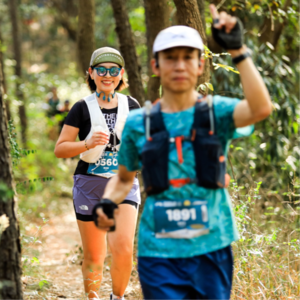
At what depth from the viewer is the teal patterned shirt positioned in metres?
2.31

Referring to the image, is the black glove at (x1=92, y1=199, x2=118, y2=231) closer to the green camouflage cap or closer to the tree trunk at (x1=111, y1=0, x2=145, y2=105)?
the green camouflage cap

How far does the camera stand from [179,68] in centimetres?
232

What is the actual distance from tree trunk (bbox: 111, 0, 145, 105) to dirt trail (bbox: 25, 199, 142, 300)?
7.68 ft

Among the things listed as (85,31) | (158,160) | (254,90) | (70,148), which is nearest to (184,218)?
(158,160)

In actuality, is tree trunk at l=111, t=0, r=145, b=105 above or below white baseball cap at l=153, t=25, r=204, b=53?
above

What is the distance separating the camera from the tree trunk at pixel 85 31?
7922mm

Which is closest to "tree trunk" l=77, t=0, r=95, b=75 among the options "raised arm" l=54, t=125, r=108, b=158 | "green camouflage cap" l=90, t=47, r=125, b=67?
"green camouflage cap" l=90, t=47, r=125, b=67

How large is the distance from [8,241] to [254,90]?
1.60m

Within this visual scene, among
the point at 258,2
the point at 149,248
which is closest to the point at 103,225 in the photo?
the point at 149,248

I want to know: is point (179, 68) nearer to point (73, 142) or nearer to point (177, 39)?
point (177, 39)

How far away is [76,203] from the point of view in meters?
3.97

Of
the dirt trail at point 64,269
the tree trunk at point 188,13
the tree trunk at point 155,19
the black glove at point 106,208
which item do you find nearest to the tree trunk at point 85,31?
the tree trunk at point 155,19

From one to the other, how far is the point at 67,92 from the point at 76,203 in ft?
62.6

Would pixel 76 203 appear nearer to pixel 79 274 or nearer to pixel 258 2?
pixel 79 274
